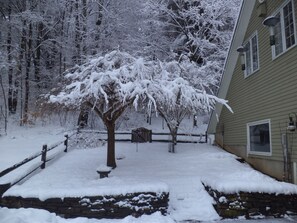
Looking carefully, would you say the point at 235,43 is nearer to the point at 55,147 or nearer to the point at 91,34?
the point at 55,147

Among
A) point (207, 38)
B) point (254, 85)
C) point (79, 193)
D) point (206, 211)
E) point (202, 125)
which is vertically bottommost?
point (206, 211)

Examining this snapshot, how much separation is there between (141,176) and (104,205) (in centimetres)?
259

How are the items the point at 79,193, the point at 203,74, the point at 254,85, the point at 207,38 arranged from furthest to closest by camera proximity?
1. the point at 207,38
2. the point at 203,74
3. the point at 254,85
4. the point at 79,193

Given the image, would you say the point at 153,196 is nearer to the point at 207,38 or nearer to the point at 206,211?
the point at 206,211

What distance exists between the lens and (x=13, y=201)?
6.49 metres

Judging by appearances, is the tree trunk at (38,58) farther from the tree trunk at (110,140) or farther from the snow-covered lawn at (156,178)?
A: the tree trunk at (110,140)

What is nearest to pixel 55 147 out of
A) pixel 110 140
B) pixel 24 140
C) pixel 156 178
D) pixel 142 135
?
pixel 24 140

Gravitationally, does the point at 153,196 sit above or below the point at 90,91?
below

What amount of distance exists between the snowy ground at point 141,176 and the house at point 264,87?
0.84 metres

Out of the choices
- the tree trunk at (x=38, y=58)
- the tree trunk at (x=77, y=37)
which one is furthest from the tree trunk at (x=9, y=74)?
the tree trunk at (x=77, y=37)

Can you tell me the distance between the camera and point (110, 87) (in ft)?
28.2

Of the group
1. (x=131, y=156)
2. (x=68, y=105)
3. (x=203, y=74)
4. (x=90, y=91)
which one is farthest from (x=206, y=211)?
(x=203, y=74)

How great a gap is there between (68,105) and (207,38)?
13.6 metres

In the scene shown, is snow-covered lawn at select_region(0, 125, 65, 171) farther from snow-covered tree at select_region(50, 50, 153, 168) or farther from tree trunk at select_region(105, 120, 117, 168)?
snow-covered tree at select_region(50, 50, 153, 168)
